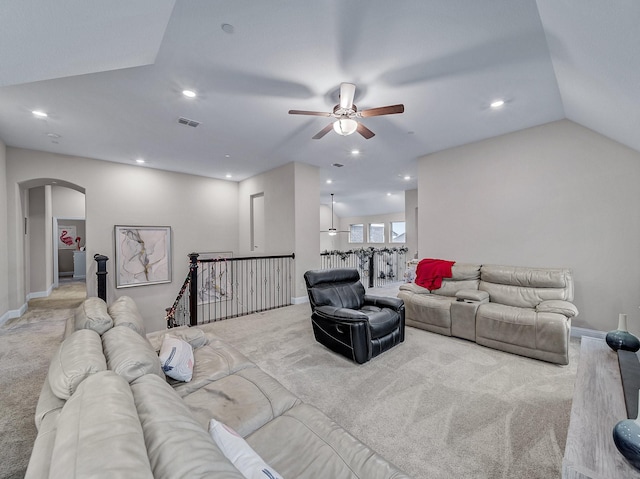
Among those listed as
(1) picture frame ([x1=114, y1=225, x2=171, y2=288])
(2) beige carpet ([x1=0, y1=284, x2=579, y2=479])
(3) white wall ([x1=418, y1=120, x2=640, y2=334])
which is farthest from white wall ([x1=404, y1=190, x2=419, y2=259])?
(1) picture frame ([x1=114, y1=225, x2=171, y2=288])

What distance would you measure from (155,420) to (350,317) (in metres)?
2.15

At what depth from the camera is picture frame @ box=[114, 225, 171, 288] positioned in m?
5.80

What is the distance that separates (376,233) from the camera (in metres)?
12.2

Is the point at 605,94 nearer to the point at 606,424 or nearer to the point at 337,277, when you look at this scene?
the point at 606,424

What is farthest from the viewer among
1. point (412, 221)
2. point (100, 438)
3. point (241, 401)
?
point (412, 221)

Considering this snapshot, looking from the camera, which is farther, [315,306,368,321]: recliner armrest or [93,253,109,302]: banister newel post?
[93,253,109,302]: banister newel post

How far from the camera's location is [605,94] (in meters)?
2.52

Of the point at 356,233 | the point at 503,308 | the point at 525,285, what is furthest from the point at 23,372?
the point at 356,233

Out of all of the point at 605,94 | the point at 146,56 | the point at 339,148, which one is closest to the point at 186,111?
the point at 146,56

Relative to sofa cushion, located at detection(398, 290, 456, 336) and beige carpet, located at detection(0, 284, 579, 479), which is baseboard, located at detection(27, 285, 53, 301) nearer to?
beige carpet, located at detection(0, 284, 579, 479)

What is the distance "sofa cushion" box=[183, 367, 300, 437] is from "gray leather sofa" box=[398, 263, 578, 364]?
2.82 meters

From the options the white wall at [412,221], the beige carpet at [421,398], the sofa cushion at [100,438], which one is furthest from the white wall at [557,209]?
the sofa cushion at [100,438]

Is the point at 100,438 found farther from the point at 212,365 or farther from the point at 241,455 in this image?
the point at 212,365

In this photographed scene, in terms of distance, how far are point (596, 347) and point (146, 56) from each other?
14.8ft
